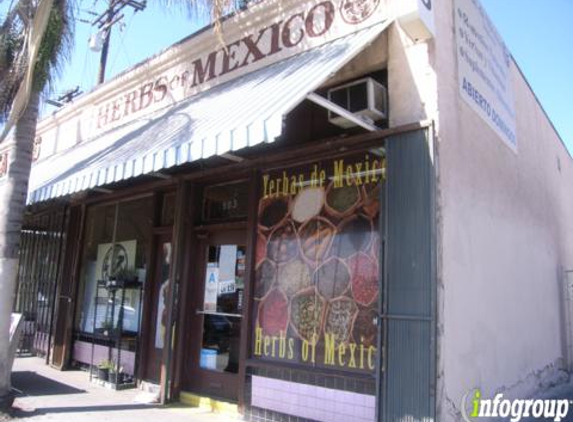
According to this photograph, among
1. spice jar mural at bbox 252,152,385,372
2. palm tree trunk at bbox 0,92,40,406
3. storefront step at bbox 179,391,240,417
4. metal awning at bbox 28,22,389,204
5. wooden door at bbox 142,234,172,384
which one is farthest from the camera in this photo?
wooden door at bbox 142,234,172,384

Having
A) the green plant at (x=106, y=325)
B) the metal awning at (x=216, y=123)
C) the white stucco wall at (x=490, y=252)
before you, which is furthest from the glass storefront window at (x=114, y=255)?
the white stucco wall at (x=490, y=252)

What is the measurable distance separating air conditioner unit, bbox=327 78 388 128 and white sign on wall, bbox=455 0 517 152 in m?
1.05

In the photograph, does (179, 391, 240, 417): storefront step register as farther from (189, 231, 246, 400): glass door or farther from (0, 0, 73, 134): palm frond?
(0, 0, 73, 134): palm frond

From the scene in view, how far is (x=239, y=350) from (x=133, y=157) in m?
2.67

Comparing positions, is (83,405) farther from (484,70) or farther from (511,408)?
(484,70)

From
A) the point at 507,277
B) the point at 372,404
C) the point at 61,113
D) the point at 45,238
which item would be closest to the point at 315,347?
the point at 372,404

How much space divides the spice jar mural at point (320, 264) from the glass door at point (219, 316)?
0.50 metres

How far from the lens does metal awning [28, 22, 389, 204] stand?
4.57 meters

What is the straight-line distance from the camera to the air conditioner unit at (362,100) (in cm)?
525

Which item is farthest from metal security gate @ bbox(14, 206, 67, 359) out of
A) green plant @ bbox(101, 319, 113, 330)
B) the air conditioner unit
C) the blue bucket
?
the air conditioner unit

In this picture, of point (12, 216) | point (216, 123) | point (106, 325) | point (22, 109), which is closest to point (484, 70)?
point (216, 123)

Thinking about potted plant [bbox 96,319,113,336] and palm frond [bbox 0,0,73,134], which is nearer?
palm frond [bbox 0,0,73,134]

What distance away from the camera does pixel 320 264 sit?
5773 millimetres

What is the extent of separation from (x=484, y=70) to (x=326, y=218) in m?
2.96
